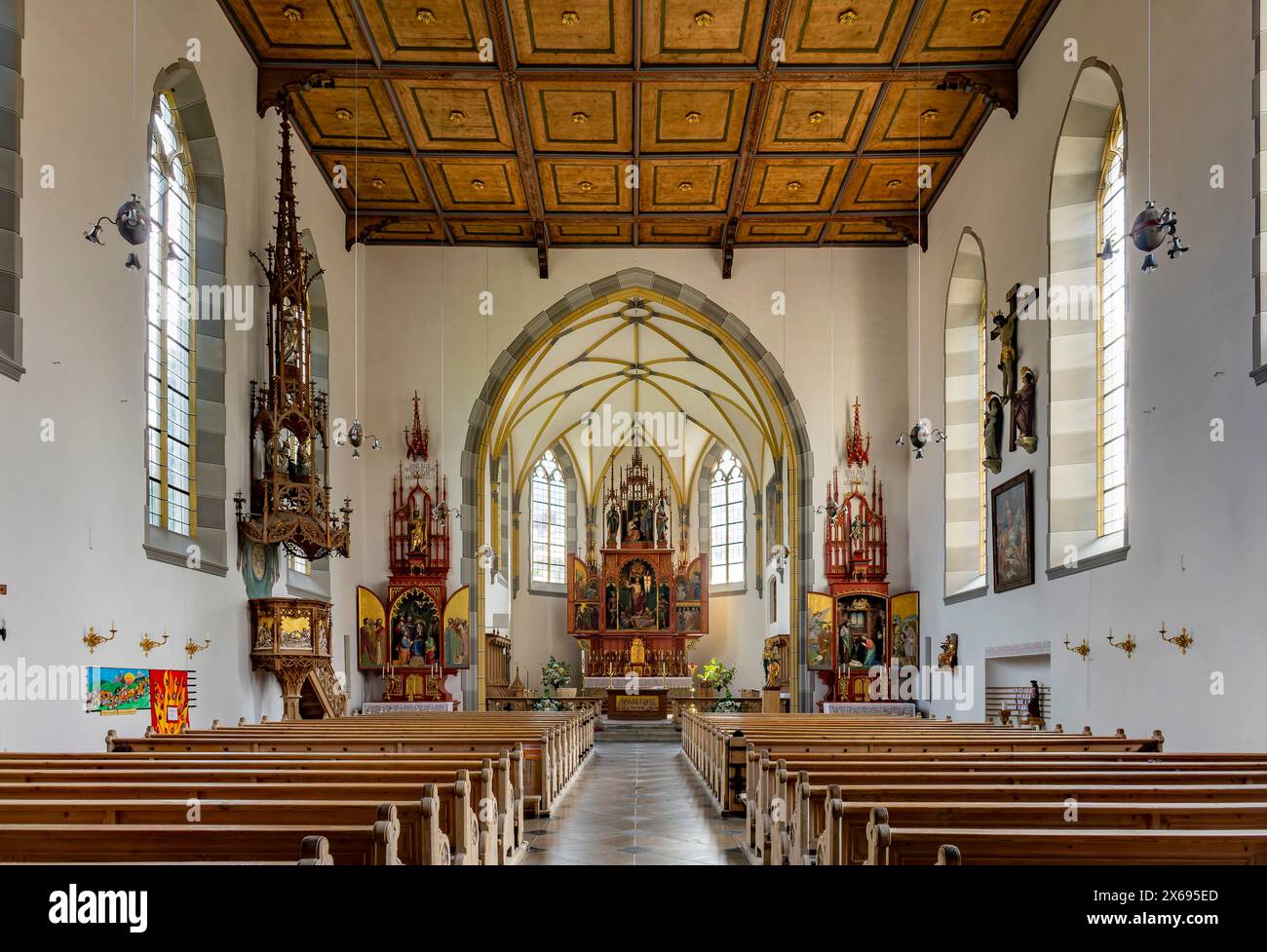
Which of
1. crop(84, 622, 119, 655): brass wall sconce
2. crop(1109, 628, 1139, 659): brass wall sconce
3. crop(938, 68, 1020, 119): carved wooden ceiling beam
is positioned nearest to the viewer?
crop(84, 622, 119, 655): brass wall sconce

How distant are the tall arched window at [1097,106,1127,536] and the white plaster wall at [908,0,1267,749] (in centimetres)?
75

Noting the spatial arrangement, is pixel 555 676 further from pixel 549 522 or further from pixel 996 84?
pixel 996 84

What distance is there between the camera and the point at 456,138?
58.7ft

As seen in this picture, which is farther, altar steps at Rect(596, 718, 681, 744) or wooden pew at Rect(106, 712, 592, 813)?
altar steps at Rect(596, 718, 681, 744)

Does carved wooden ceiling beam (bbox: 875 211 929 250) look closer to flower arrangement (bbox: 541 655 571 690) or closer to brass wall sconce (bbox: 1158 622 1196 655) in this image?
brass wall sconce (bbox: 1158 622 1196 655)

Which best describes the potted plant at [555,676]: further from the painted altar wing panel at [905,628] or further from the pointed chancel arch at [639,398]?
the painted altar wing panel at [905,628]

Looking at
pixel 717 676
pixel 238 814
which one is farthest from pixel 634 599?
pixel 238 814

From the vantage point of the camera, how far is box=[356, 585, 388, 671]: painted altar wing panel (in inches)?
811

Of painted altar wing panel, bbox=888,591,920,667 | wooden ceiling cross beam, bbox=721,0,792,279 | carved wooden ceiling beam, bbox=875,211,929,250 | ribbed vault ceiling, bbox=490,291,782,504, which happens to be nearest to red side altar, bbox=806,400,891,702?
painted altar wing panel, bbox=888,591,920,667

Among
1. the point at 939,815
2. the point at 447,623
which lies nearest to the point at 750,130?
the point at 447,623

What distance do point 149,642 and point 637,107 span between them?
1036 centimetres

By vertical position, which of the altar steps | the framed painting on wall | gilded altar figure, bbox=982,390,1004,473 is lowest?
the altar steps

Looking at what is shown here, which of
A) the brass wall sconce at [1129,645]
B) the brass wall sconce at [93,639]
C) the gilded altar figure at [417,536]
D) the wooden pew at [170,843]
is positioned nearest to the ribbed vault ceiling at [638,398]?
the gilded altar figure at [417,536]

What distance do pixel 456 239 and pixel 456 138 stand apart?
462 cm
